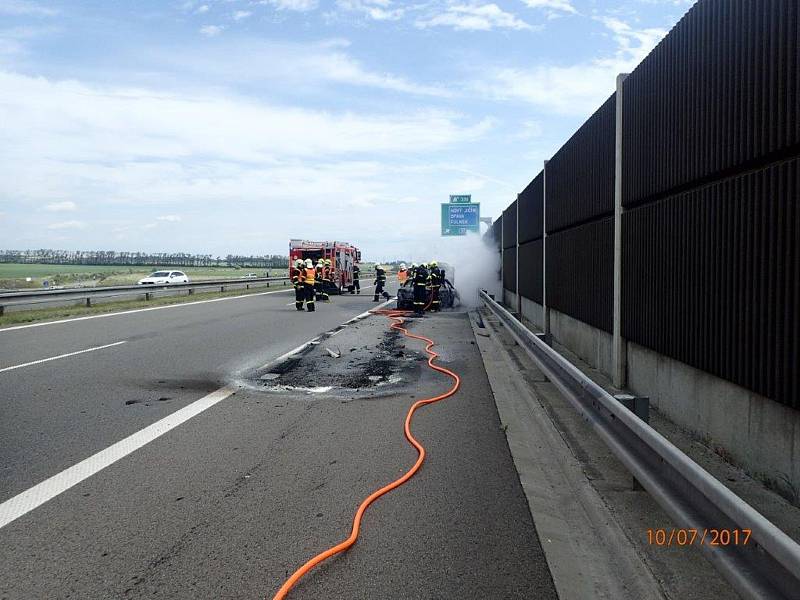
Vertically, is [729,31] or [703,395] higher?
[729,31]

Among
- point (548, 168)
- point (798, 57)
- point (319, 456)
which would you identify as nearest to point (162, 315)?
point (548, 168)

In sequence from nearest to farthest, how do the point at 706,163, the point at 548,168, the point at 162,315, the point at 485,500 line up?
the point at 485,500 < the point at 706,163 < the point at 548,168 < the point at 162,315

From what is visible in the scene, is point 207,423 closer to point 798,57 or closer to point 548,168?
point 798,57

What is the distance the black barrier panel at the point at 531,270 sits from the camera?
1619 centimetres

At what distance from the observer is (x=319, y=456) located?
562cm

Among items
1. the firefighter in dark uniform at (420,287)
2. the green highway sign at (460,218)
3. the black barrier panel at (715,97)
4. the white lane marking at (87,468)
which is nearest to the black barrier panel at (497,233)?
the firefighter in dark uniform at (420,287)

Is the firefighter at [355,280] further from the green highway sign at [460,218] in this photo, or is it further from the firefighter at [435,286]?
the firefighter at [435,286]

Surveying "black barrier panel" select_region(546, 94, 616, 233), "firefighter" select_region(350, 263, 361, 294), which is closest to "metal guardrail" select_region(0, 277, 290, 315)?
"firefighter" select_region(350, 263, 361, 294)

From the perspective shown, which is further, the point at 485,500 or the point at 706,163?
A: the point at 706,163

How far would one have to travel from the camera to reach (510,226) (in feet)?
79.7

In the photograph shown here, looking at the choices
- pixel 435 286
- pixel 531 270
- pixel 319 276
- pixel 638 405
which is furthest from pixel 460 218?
pixel 638 405

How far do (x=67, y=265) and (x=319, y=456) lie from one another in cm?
13200

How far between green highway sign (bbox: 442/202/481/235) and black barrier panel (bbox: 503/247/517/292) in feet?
59.6
